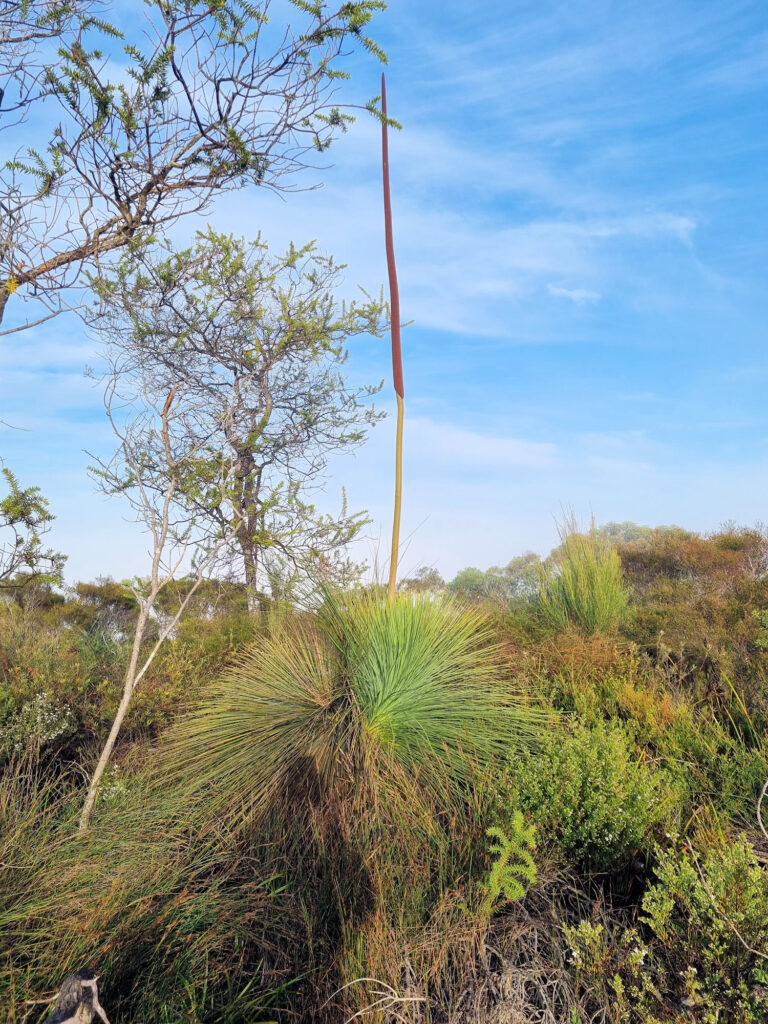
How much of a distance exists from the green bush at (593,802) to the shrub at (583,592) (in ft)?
10.4

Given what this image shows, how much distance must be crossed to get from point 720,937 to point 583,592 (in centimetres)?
440

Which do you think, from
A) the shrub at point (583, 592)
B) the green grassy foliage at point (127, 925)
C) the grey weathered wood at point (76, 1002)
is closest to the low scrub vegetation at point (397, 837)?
the green grassy foliage at point (127, 925)

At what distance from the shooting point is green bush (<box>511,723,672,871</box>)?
108 inches

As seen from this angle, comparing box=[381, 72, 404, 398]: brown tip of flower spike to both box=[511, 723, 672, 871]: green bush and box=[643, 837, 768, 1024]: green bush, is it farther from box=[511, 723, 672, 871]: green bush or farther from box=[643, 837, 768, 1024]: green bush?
box=[643, 837, 768, 1024]: green bush

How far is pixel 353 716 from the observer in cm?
345

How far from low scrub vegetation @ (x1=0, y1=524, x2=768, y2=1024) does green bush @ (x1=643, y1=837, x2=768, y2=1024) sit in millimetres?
11

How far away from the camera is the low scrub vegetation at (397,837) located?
81.9 inches

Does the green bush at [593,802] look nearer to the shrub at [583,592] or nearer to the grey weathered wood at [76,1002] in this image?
the grey weathered wood at [76,1002]

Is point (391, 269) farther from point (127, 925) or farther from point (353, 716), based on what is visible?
point (127, 925)

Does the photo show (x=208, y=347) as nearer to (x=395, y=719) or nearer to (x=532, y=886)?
(x=395, y=719)

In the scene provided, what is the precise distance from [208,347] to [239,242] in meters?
1.51

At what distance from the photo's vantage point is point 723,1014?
205cm

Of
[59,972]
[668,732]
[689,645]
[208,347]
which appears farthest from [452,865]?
[208,347]

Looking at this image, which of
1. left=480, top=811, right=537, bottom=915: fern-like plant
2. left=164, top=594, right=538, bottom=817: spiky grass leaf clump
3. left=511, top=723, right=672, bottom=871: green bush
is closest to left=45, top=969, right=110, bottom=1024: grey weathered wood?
left=480, top=811, right=537, bottom=915: fern-like plant
